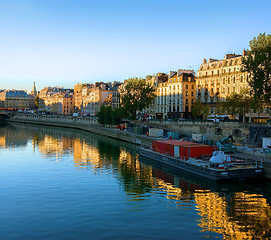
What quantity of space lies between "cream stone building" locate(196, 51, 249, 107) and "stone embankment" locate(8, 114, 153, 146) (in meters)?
30.1

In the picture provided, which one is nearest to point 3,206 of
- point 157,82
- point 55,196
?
point 55,196

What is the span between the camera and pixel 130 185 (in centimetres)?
3931

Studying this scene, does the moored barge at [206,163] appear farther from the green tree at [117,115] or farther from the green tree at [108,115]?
the green tree at [108,115]

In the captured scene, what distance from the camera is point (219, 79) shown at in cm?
10131

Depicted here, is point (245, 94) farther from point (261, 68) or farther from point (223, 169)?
point (223, 169)

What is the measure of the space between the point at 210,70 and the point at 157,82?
3129 centimetres

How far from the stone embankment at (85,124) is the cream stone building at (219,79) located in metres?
30.1

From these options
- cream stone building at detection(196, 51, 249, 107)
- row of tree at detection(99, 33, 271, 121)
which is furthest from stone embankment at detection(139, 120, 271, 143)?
cream stone building at detection(196, 51, 249, 107)

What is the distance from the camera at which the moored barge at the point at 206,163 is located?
129 ft

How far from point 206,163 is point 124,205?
16849 mm

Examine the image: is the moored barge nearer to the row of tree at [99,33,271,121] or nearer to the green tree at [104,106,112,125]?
the row of tree at [99,33,271,121]

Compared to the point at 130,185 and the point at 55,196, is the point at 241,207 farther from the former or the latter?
the point at 55,196

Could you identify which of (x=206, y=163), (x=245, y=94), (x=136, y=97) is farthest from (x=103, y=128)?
(x=206, y=163)

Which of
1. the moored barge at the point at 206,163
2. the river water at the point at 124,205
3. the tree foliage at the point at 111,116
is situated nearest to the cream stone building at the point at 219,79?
the tree foliage at the point at 111,116
